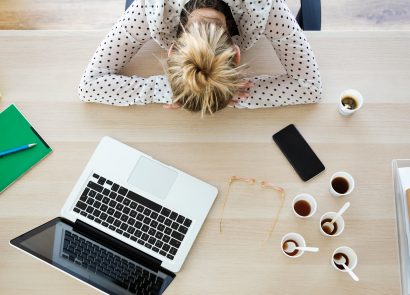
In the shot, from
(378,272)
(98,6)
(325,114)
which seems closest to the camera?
(378,272)

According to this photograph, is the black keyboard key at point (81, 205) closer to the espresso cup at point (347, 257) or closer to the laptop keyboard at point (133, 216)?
the laptop keyboard at point (133, 216)

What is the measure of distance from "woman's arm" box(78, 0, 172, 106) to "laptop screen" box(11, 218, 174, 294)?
1.23 feet

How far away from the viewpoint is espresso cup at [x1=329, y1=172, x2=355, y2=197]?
110cm

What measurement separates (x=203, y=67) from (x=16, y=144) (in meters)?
0.60

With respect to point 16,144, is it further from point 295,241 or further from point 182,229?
point 295,241

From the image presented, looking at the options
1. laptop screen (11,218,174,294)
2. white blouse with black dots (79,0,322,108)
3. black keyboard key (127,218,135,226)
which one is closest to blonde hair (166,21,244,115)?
white blouse with black dots (79,0,322,108)

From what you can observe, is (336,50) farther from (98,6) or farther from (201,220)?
(98,6)

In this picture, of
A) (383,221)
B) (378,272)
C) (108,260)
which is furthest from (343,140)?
(108,260)

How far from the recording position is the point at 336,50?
121cm

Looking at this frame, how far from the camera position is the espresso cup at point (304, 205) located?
1098 millimetres

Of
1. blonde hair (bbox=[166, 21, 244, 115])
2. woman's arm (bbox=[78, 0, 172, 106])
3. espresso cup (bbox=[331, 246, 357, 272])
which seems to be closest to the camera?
blonde hair (bbox=[166, 21, 244, 115])

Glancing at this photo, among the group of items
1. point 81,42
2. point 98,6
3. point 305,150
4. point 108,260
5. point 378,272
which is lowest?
point 378,272

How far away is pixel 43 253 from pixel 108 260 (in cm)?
17

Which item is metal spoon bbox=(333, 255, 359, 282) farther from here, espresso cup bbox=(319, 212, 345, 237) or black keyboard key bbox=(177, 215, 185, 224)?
black keyboard key bbox=(177, 215, 185, 224)
